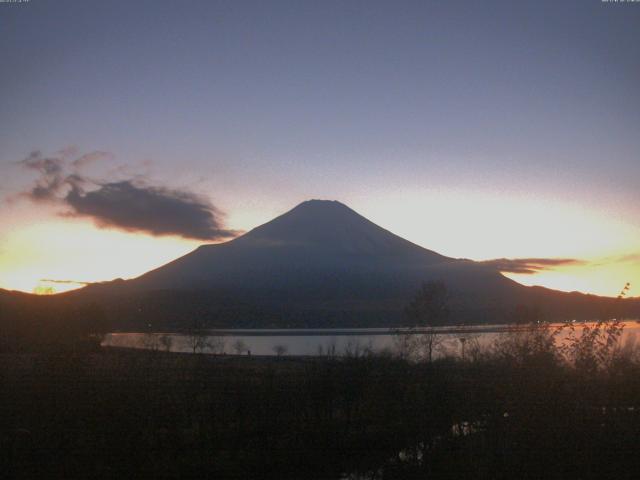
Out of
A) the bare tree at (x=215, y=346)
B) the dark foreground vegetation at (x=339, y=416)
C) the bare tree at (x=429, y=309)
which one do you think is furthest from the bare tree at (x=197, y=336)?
the dark foreground vegetation at (x=339, y=416)

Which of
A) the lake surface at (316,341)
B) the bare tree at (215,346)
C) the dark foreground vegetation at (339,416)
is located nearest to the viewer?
the dark foreground vegetation at (339,416)

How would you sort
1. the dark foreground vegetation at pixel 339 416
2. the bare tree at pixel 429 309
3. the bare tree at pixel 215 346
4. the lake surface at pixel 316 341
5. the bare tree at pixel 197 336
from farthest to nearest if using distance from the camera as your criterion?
the bare tree at pixel 429 309 → the bare tree at pixel 215 346 → the bare tree at pixel 197 336 → the lake surface at pixel 316 341 → the dark foreground vegetation at pixel 339 416

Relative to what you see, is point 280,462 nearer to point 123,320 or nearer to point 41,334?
point 41,334

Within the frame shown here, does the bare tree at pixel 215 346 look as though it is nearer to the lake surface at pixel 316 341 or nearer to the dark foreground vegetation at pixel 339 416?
the lake surface at pixel 316 341

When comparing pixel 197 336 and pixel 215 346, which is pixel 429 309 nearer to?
pixel 215 346

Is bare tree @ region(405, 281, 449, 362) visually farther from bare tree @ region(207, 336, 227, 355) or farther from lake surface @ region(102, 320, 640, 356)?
bare tree @ region(207, 336, 227, 355)

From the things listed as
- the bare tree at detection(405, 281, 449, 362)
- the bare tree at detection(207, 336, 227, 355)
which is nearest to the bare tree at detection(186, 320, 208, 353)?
the bare tree at detection(207, 336, 227, 355)

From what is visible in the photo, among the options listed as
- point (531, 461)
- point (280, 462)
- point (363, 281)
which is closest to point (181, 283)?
point (363, 281)
